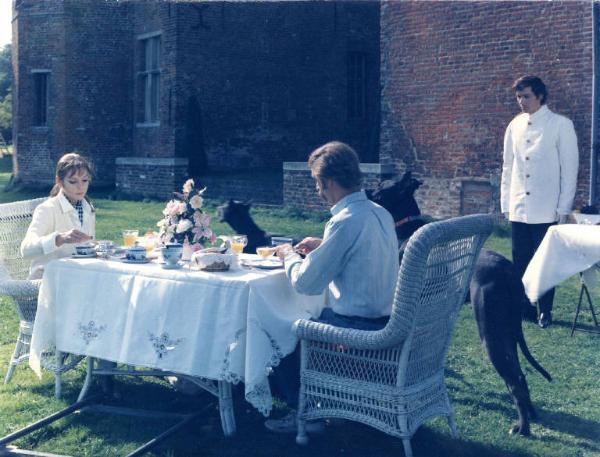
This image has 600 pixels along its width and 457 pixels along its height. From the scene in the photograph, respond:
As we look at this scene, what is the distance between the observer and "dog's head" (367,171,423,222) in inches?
230

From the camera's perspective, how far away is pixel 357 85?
67.2ft

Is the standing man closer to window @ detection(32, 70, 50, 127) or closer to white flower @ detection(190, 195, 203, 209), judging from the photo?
white flower @ detection(190, 195, 203, 209)

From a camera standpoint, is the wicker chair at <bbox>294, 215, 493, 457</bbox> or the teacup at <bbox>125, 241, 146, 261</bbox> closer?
the wicker chair at <bbox>294, 215, 493, 457</bbox>

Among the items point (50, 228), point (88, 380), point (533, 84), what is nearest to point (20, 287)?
point (50, 228)

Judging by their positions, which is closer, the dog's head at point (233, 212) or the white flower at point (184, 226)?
the white flower at point (184, 226)

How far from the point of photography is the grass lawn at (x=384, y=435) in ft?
13.4

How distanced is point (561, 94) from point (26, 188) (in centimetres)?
1510

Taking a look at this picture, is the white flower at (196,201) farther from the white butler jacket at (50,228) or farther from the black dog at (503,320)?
the black dog at (503,320)

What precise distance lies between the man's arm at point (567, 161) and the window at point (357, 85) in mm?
13988

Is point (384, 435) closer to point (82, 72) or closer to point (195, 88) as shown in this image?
point (195, 88)

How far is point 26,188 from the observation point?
21.7 metres

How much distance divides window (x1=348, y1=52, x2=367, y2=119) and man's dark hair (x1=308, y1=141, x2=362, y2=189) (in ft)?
54.8

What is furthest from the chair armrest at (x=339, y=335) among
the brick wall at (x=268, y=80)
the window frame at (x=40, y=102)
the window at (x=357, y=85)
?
the window frame at (x=40, y=102)

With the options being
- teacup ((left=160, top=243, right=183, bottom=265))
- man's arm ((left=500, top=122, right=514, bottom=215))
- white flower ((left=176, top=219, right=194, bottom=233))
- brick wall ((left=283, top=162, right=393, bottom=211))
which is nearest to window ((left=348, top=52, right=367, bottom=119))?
brick wall ((left=283, top=162, right=393, bottom=211))
